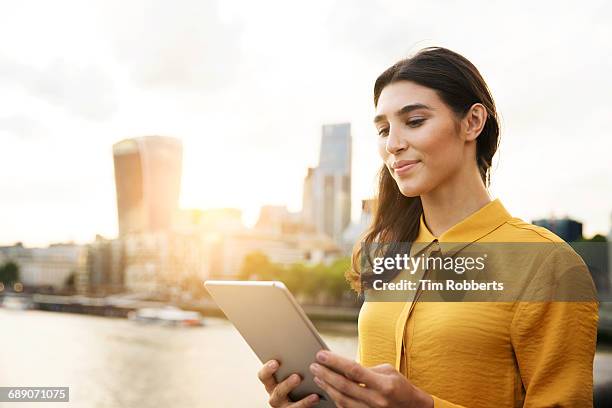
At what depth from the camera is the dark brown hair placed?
90cm

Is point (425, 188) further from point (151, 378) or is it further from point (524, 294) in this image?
point (151, 378)

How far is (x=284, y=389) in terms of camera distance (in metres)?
0.85

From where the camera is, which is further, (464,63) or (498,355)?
(464,63)

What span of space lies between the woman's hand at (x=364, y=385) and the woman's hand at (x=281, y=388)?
118 mm

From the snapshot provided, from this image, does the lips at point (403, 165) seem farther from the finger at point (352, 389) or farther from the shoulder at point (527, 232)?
the finger at point (352, 389)

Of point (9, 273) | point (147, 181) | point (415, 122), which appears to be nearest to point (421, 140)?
point (415, 122)

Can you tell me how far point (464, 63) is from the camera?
3.04 feet

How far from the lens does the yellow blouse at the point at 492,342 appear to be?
0.76m

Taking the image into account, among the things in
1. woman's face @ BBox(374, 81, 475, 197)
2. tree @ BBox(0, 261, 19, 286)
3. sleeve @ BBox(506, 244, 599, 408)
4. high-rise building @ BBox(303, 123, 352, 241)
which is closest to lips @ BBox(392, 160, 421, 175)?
woman's face @ BBox(374, 81, 475, 197)

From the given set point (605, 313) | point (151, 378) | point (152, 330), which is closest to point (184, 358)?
point (151, 378)

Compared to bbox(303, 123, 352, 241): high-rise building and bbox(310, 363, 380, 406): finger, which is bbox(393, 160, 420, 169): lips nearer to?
bbox(310, 363, 380, 406): finger

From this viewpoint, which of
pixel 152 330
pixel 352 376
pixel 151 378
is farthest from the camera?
pixel 152 330

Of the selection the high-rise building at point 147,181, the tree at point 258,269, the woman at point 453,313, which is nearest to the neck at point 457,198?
the woman at point 453,313

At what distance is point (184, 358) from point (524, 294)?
18775 millimetres
